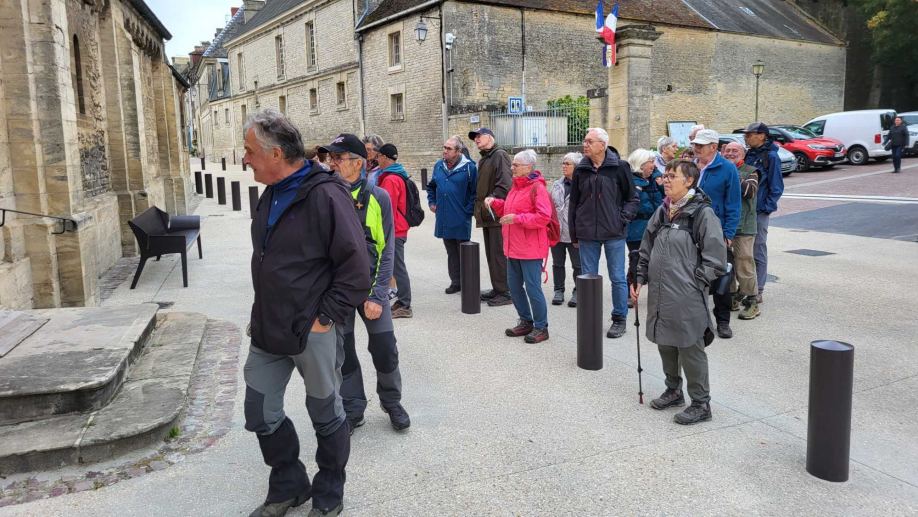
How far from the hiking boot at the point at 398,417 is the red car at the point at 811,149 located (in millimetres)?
22233

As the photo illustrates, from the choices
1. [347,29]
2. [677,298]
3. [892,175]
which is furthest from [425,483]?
[347,29]

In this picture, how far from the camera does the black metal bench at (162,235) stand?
9.04 m

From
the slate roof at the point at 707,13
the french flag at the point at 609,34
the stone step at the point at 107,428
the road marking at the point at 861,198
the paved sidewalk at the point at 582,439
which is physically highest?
the slate roof at the point at 707,13

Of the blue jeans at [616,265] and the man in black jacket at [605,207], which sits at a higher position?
the man in black jacket at [605,207]

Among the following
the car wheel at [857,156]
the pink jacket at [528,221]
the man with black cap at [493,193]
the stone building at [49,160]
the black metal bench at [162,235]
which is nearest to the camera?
the pink jacket at [528,221]

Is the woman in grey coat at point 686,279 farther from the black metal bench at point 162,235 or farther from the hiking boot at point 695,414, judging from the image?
the black metal bench at point 162,235

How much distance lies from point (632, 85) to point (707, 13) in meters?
19.2

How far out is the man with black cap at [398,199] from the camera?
23.4 feet

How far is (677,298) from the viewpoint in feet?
14.4

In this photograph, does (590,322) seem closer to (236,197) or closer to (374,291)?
(374,291)

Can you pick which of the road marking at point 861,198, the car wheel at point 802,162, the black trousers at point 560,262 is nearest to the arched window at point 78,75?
the black trousers at point 560,262

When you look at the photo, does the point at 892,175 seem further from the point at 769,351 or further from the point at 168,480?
the point at 168,480

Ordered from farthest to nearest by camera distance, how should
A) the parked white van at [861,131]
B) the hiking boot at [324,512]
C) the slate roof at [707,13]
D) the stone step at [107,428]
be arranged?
the slate roof at [707,13]
the parked white van at [861,131]
the stone step at [107,428]
the hiking boot at [324,512]

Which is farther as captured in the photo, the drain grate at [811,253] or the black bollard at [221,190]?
the black bollard at [221,190]
